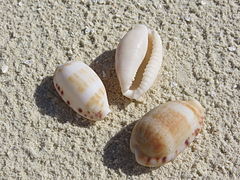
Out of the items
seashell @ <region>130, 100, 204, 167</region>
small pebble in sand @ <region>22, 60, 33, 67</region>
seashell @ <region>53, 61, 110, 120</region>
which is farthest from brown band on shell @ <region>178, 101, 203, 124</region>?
small pebble in sand @ <region>22, 60, 33, 67</region>

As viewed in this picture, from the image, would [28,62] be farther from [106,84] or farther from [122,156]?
[122,156]

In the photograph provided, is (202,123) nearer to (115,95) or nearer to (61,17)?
(115,95)

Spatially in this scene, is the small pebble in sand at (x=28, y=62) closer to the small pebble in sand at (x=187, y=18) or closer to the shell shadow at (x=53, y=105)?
the shell shadow at (x=53, y=105)

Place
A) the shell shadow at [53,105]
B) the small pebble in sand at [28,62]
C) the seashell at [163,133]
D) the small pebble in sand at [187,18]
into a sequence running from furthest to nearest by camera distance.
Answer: the small pebble in sand at [187,18] → the small pebble in sand at [28,62] → the shell shadow at [53,105] → the seashell at [163,133]

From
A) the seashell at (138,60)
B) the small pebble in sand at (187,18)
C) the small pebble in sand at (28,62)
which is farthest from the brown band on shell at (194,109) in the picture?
the small pebble in sand at (28,62)

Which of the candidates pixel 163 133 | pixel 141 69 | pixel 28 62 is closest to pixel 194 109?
pixel 163 133

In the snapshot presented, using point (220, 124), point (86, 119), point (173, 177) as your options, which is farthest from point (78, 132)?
point (220, 124)

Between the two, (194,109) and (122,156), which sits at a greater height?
(194,109)
